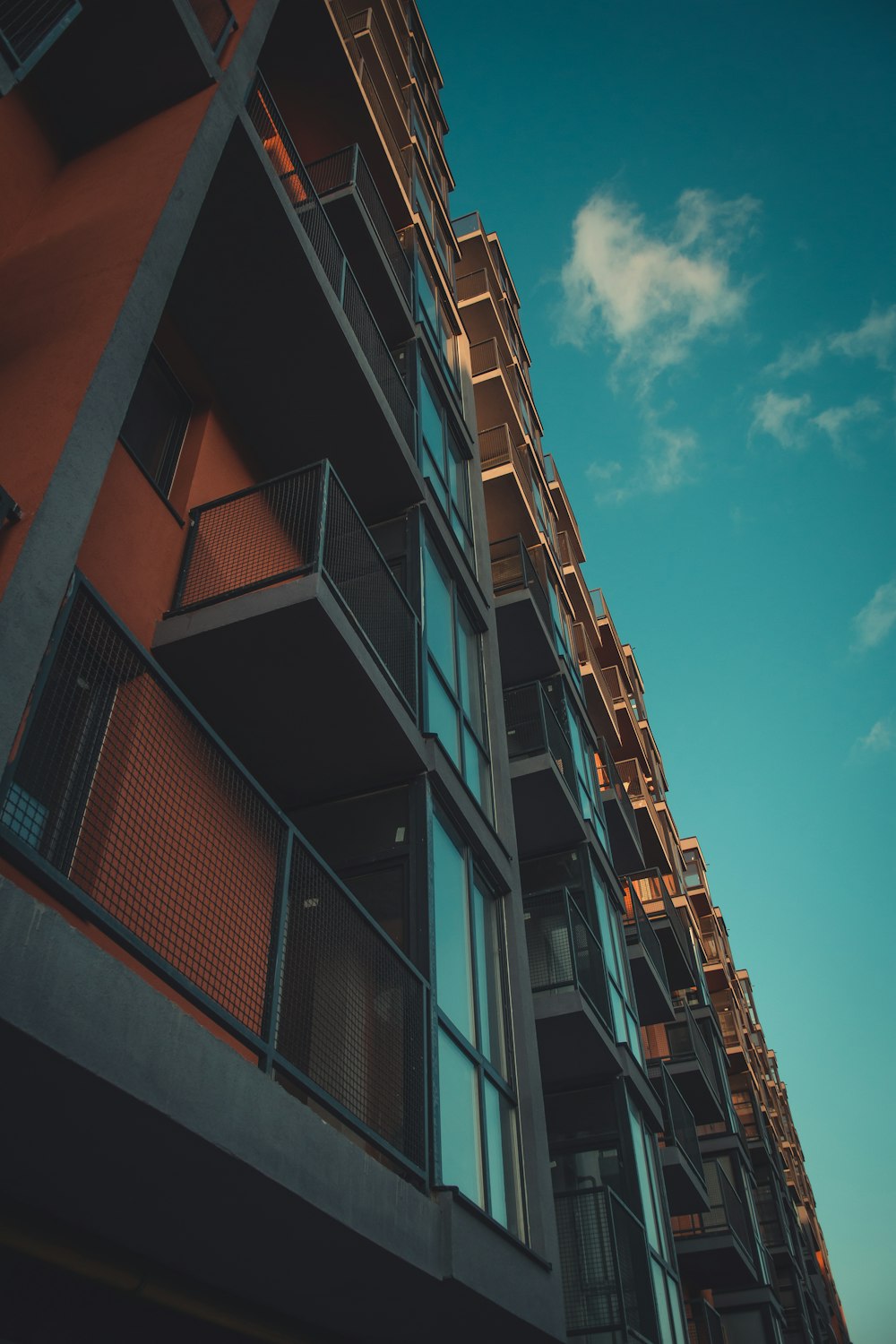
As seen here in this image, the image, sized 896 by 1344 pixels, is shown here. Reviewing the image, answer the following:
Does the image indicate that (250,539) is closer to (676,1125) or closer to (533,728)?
(533,728)

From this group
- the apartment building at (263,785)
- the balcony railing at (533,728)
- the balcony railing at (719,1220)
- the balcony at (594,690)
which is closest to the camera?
the apartment building at (263,785)

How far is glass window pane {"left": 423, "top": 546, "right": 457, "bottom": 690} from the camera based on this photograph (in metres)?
10.4

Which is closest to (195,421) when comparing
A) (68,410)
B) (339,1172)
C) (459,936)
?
(68,410)

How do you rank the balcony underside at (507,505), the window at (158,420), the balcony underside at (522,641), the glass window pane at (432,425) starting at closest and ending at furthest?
the window at (158,420)
the glass window pane at (432,425)
the balcony underside at (522,641)
the balcony underside at (507,505)

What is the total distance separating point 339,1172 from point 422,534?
7.09m

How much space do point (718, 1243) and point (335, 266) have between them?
20415 millimetres

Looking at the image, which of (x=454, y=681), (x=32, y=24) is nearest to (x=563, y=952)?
(x=454, y=681)

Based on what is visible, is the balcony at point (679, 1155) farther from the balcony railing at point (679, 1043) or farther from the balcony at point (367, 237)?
the balcony at point (367, 237)

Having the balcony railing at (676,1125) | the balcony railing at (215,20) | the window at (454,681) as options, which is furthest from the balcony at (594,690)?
the balcony railing at (215,20)

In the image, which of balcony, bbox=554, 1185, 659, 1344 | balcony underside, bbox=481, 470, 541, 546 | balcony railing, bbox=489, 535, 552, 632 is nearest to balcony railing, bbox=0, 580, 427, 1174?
balcony, bbox=554, 1185, 659, 1344

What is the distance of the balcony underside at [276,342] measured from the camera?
28.5 feet

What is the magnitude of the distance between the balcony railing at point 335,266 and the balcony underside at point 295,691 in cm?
396

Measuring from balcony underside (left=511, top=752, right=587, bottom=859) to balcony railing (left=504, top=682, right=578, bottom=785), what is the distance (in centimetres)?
58

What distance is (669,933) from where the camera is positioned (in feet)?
79.8
